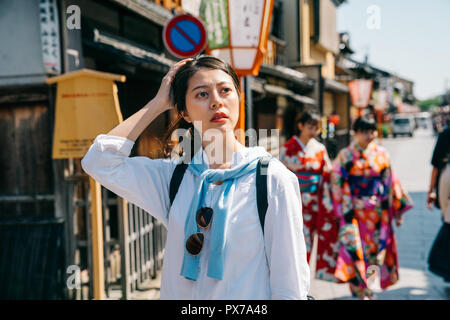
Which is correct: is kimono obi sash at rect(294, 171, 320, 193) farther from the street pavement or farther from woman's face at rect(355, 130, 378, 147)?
the street pavement

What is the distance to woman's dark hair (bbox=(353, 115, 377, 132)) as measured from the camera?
463cm

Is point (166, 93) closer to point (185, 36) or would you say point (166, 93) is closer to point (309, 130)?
point (185, 36)

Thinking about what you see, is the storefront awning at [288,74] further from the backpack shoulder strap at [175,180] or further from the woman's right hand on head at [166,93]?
the backpack shoulder strap at [175,180]

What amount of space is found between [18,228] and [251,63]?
9.71 feet

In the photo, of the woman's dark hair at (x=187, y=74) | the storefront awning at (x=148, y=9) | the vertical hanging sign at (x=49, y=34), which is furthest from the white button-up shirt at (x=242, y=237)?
the storefront awning at (x=148, y=9)

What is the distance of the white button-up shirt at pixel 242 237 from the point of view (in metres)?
1.62

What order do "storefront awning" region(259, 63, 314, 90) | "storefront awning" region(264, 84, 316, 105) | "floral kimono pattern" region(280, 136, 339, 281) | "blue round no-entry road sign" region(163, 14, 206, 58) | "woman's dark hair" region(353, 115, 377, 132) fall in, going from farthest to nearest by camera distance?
"storefront awning" region(264, 84, 316, 105) → "storefront awning" region(259, 63, 314, 90) → "floral kimono pattern" region(280, 136, 339, 281) → "woman's dark hair" region(353, 115, 377, 132) → "blue round no-entry road sign" region(163, 14, 206, 58)

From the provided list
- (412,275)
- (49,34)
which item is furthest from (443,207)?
(49,34)

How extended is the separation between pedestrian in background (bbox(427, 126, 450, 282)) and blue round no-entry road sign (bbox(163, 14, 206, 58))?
3.17 m

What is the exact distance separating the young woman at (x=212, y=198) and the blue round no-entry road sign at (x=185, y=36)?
250 centimetres

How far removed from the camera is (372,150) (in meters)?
4.68

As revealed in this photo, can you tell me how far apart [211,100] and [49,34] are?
3221 millimetres

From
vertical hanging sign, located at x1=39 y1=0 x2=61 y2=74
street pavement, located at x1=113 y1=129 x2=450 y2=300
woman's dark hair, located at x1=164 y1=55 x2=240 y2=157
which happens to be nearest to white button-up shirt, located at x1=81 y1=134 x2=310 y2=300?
woman's dark hair, located at x1=164 y1=55 x2=240 y2=157

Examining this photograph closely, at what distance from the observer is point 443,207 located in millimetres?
5090
